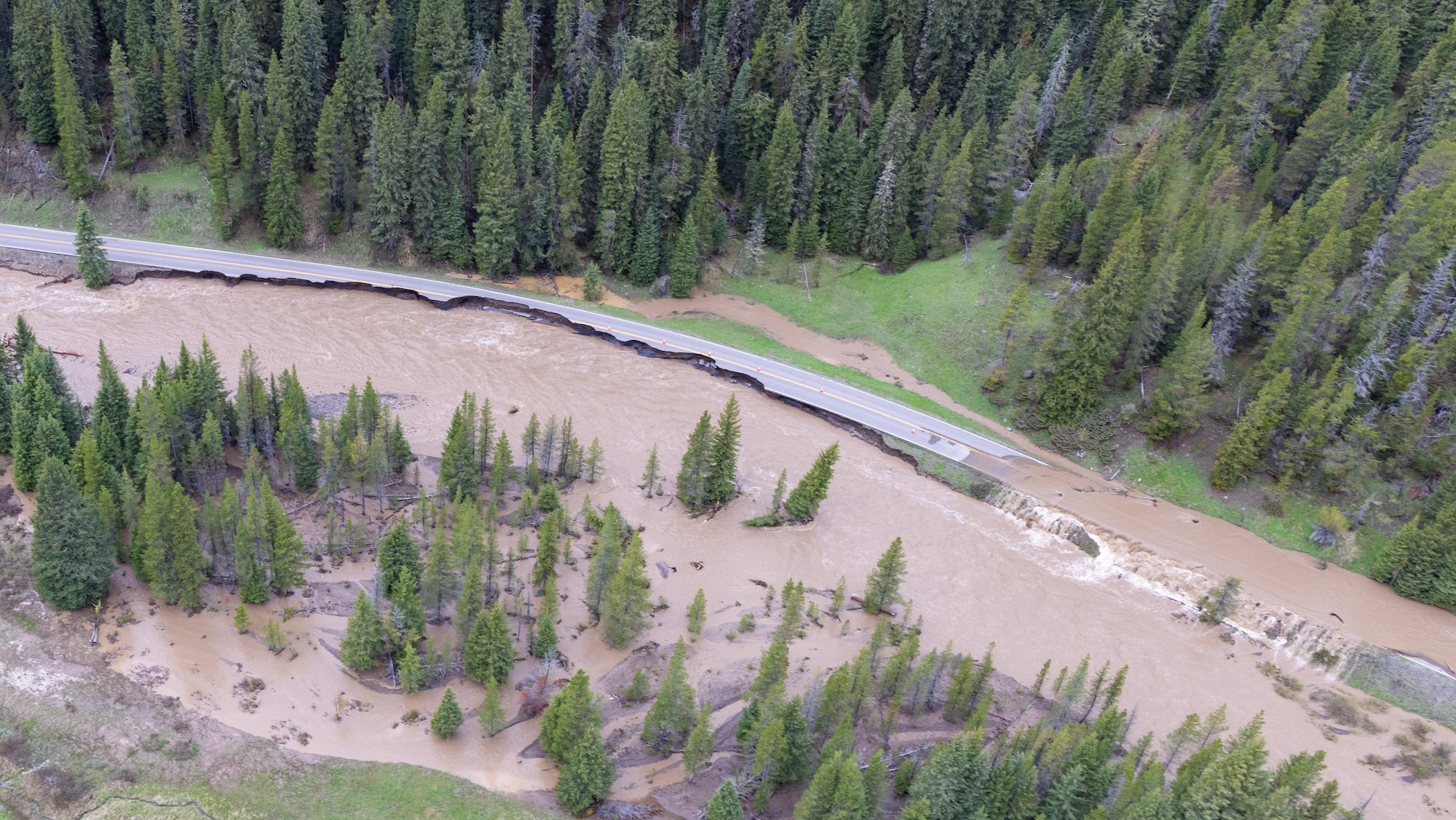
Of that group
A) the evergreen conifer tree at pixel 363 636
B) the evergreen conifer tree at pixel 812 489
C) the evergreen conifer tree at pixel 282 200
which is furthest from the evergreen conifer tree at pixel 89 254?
the evergreen conifer tree at pixel 812 489

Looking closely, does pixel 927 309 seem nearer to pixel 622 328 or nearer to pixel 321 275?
pixel 622 328

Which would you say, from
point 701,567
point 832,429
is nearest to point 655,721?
point 701,567

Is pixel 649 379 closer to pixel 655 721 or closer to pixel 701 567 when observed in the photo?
pixel 701 567

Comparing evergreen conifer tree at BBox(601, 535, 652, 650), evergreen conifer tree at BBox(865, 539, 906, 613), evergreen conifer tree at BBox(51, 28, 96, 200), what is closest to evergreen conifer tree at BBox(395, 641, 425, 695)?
evergreen conifer tree at BBox(601, 535, 652, 650)

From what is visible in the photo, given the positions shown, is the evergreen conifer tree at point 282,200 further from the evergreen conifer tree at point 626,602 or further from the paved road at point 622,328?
the evergreen conifer tree at point 626,602

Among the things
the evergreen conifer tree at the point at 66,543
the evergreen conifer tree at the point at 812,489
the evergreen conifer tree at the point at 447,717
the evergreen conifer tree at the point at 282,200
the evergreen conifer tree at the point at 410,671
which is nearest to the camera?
the evergreen conifer tree at the point at 447,717
